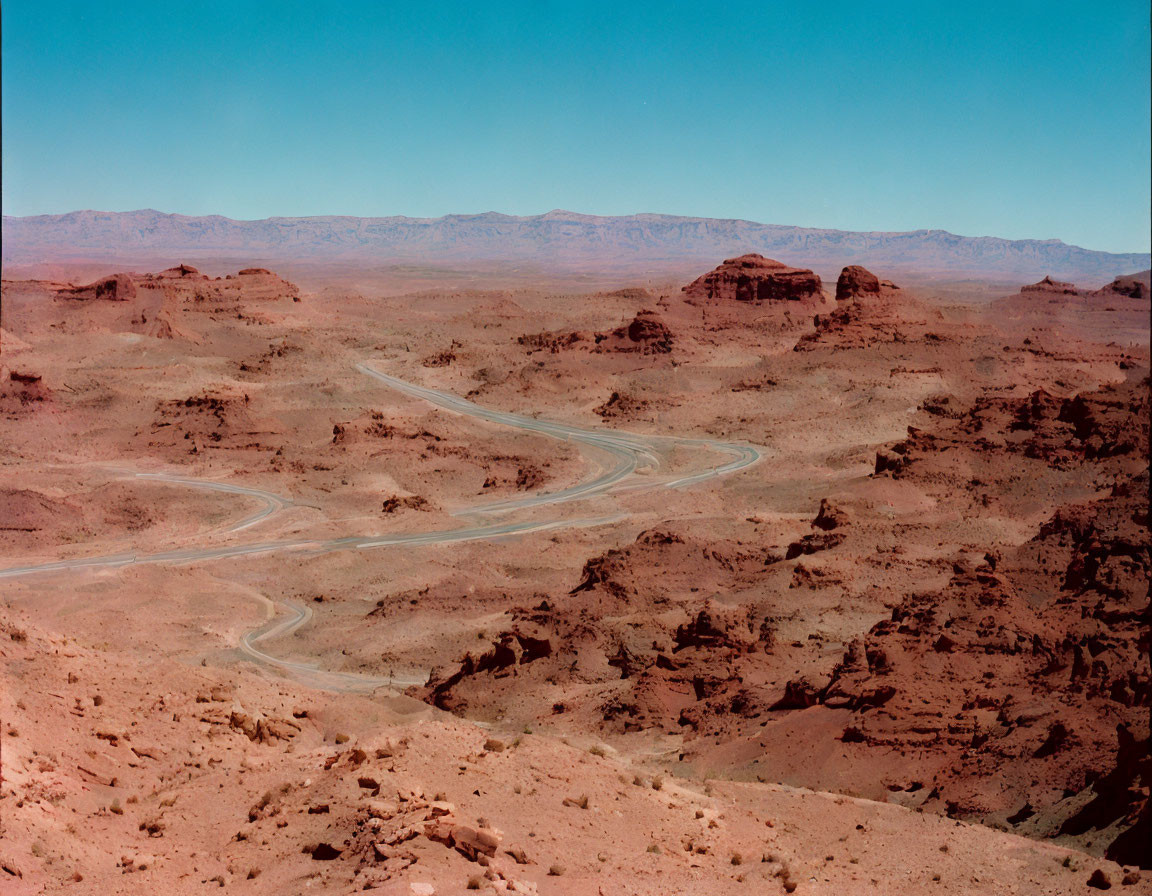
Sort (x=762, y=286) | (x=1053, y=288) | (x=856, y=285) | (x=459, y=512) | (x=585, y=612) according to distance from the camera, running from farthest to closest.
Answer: (x=762, y=286)
(x=1053, y=288)
(x=856, y=285)
(x=459, y=512)
(x=585, y=612)

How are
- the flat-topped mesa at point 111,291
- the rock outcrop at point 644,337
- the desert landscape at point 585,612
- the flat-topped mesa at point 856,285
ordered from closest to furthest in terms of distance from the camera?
the desert landscape at point 585,612
the rock outcrop at point 644,337
the flat-topped mesa at point 856,285
the flat-topped mesa at point 111,291

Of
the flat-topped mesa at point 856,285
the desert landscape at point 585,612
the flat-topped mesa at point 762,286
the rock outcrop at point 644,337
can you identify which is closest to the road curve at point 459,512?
the desert landscape at point 585,612

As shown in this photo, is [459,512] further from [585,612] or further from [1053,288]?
[1053,288]

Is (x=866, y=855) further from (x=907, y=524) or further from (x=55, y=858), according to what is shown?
(x=907, y=524)

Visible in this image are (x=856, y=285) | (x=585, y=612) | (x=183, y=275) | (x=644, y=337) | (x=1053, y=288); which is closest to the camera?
(x=585, y=612)

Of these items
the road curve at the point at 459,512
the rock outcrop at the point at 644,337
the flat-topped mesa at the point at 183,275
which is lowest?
the road curve at the point at 459,512

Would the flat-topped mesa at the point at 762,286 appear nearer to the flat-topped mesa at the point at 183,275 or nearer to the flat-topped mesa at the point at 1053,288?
the flat-topped mesa at the point at 1053,288

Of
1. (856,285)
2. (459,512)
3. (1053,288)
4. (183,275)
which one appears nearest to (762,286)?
(856,285)
